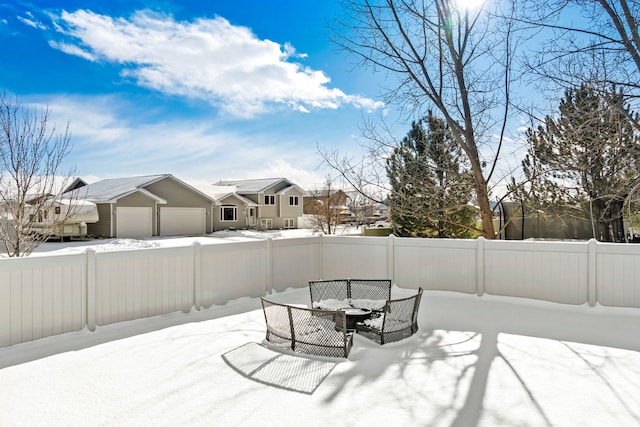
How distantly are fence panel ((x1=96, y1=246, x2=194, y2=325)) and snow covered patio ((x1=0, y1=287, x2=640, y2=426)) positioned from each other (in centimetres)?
22

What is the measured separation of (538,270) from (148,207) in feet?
73.9

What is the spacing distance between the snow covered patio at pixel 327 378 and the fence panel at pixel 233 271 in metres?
0.97

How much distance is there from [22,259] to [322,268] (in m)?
5.67

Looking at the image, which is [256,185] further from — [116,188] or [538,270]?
[538,270]

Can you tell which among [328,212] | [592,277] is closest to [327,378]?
[592,277]

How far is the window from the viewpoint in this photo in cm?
2970

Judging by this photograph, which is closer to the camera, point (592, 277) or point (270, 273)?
point (592, 277)

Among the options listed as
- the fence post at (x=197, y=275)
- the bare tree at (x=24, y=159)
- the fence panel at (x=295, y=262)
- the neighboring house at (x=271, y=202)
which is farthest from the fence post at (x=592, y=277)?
the neighboring house at (x=271, y=202)

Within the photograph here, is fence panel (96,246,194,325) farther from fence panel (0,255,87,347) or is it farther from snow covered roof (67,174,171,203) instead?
snow covered roof (67,174,171,203)

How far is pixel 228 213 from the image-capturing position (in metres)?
30.1

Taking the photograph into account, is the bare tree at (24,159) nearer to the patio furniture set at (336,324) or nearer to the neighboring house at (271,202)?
the patio furniture set at (336,324)

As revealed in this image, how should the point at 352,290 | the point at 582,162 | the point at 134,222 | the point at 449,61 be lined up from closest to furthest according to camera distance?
1. the point at 352,290
2. the point at 582,162
3. the point at 449,61
4. the point at 134,222

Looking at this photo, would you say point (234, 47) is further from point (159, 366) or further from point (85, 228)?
point (85, 228)

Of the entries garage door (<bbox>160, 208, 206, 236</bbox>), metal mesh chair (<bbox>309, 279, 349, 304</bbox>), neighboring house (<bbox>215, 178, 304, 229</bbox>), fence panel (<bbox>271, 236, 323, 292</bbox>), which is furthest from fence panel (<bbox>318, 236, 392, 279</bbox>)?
neighboring house (<bbox>215, 178, 304, 229</bbox>)
